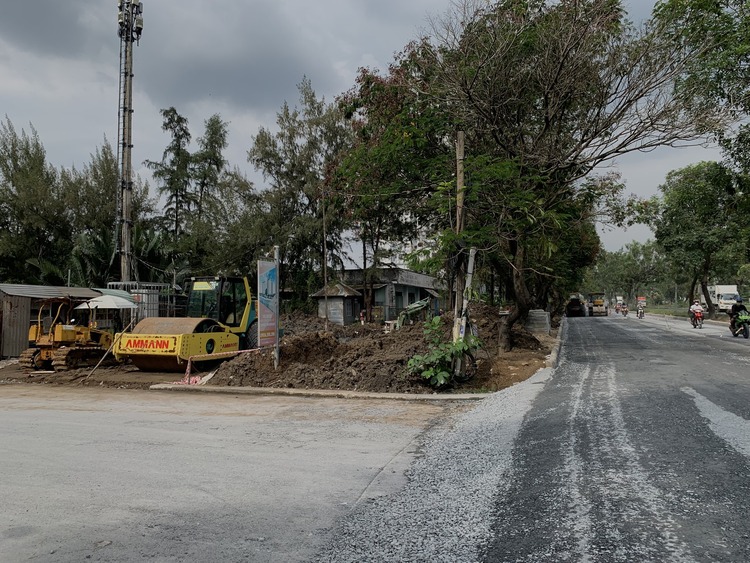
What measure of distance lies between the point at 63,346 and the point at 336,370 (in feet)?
30.6

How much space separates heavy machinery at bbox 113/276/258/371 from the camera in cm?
1407

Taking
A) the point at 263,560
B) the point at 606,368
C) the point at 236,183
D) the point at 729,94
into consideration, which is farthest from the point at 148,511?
the point at 236,183

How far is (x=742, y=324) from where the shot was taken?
67.1 ft

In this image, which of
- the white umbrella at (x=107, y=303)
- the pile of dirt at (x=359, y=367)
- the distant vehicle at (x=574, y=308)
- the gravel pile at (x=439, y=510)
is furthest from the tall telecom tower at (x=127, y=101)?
the distant vehicle at (x=574, y=308)

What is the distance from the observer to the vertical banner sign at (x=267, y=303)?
42.4 feet

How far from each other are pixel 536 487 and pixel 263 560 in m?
2.44

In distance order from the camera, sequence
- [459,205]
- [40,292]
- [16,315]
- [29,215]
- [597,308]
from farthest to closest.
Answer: [597,308]
[29,215]
[40,292]
[16,315]
[459,205]

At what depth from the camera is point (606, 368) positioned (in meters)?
12.3

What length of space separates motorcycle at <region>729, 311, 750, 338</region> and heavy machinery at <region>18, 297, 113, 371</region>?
22.6 metres

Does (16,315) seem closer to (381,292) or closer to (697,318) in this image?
→ (381,292)

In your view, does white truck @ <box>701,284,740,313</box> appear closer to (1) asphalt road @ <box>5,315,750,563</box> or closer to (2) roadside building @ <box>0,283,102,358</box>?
(1) asphalt road @ <box>5,315,750,563</box>

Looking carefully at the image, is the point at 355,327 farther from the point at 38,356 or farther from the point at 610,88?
the point at 610,88

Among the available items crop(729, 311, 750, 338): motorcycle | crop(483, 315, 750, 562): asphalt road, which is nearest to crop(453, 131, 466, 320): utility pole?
crop(483, 315, 750, 562): asphalt road

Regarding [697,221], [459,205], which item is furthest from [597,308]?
[459,205]
